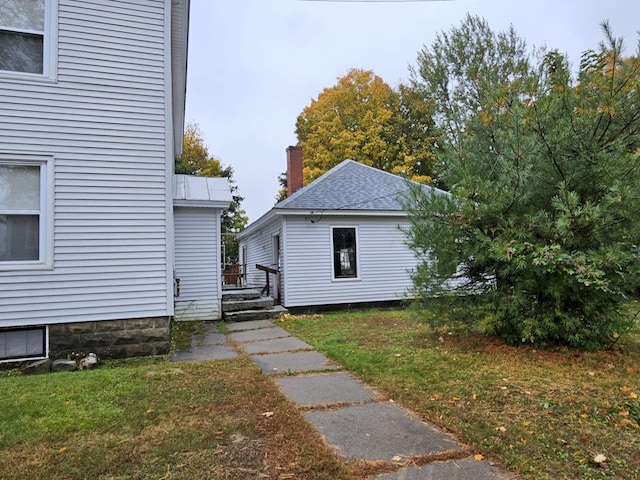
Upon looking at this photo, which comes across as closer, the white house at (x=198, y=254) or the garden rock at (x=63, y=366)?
the garden rock at (x=63, y=366)

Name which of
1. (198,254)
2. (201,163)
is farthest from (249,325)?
(201,163)

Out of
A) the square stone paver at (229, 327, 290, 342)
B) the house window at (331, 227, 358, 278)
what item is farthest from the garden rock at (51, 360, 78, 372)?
the house window at (331, 227, 358, 278)

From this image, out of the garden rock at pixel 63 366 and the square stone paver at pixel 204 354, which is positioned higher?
the garden rock at pixel 63 366

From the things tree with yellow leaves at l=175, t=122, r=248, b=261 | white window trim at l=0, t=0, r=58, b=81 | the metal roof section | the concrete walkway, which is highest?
tree with yellow leaves at l=175, t=122, r=248, b=261

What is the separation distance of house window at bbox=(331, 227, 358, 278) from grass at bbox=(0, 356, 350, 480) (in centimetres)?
706

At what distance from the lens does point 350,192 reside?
1257 cm

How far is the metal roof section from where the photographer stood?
30.8 feet

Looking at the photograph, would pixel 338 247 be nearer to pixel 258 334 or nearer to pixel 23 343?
pixel 258 334

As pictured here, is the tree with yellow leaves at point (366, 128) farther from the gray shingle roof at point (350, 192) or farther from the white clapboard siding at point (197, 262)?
the white clapboard siding at point (197, 262)

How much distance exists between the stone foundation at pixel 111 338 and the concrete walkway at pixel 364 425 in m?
0.42

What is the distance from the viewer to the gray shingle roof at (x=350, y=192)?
11.4 meters

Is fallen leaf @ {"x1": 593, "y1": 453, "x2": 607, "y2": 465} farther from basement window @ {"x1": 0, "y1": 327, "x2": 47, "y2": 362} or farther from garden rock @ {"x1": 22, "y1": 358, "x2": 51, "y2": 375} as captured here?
basement window @ {"x1": 0, "y1": 327, "x2": 47, "y2": 362}

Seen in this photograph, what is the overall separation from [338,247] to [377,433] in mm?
8663

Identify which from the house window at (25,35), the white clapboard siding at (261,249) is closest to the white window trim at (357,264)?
the white clapboard siding at (261,249)
